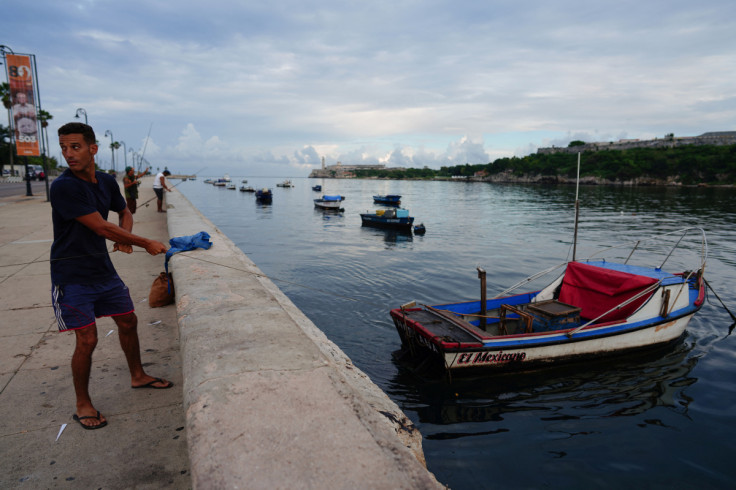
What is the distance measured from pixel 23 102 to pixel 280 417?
25859mm

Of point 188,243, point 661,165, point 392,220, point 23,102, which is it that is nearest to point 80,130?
point 188,243

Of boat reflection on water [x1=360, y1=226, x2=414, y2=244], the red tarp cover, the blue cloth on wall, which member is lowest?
boat reflection on water [x1=360, y1=226, x2=414, y2=244]

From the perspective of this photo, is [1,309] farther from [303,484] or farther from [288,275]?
[288,275]

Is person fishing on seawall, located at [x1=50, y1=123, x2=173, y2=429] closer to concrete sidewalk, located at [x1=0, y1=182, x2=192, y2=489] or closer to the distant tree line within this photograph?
concrete sidewalk, located at [x1=0, y1=182, x2=192, y2=489]

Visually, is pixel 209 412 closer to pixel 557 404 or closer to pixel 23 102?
pixel 557 404

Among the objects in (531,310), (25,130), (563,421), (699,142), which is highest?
(699,142)

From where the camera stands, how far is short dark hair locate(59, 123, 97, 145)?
3.37 metres

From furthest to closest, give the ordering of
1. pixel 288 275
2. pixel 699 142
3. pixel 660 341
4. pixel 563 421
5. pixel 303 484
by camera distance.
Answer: pixel 699 142 < pixel 288 275 < pixel 660 341 < pixel 563 421 < pixel 303 484

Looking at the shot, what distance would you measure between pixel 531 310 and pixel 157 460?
26.3 feet

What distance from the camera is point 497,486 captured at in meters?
5.49

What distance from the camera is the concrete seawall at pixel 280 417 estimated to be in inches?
85.7

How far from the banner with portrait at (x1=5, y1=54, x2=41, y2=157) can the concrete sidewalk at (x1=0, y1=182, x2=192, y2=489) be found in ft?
63.7

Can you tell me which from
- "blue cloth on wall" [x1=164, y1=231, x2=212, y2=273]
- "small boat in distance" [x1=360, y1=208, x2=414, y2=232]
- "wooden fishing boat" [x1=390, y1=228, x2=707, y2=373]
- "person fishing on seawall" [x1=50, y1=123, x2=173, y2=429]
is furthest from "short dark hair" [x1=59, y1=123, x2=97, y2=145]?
"small boat in distance" [x1=360, y1=208, x2=414, y2=232]

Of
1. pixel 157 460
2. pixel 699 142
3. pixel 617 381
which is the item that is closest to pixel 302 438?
pixel 157 460
